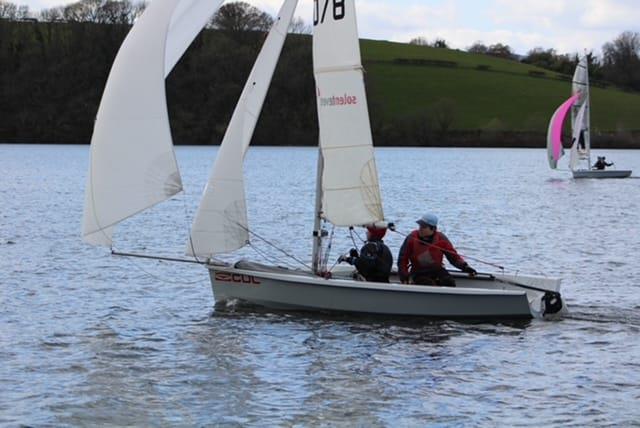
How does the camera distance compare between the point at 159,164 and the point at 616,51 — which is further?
the point at 616,51

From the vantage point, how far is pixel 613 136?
83.8 metres

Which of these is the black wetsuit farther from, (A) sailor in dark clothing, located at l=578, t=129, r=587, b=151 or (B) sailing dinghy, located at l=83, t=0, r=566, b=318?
(A) sailor in dark clothing, located at l=578, t=129, r=587, b=151

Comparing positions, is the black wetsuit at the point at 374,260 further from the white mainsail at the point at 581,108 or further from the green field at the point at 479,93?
the green field at the point at 479,93

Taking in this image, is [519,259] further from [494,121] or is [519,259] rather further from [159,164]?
[494,121]

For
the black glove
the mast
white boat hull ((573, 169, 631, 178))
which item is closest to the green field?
white boat hull ((573, 169, 631, 178))

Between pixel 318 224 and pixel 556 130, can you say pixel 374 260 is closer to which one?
pixel 318 224

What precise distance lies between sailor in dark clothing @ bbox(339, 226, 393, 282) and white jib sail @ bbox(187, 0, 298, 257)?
1472 mm

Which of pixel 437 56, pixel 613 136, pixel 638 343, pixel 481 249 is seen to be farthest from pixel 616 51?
pixel 638 343

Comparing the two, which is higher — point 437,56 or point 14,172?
point 437,56

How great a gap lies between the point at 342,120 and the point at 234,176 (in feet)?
4.92

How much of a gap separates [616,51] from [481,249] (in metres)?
92.0

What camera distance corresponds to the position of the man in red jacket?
13.5 metres

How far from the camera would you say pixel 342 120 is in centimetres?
1362

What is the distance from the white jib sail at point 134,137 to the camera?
1197 cm
